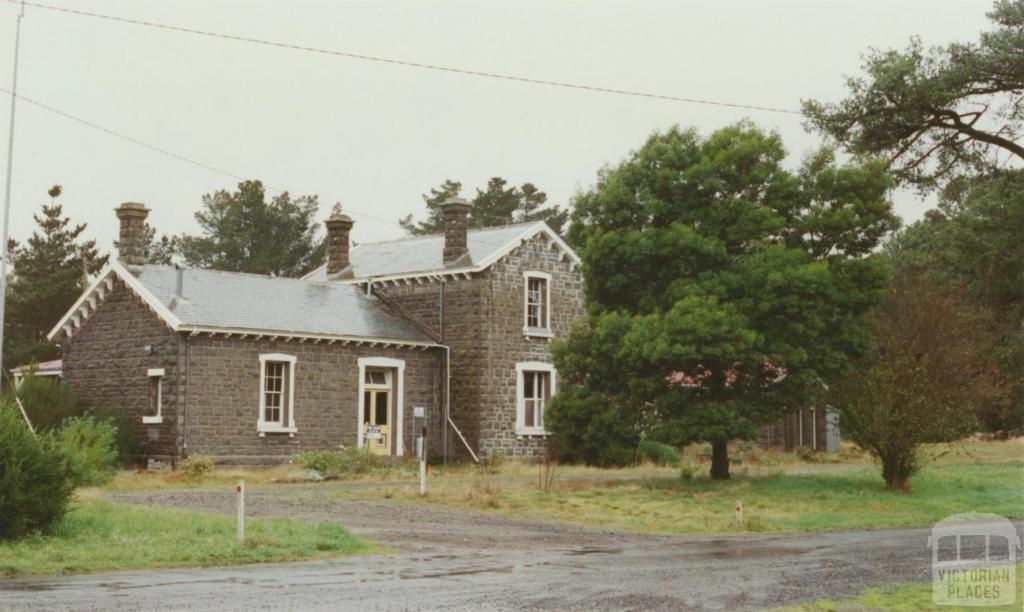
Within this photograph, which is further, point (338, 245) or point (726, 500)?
point (338, 245)

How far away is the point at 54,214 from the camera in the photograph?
6134 cm

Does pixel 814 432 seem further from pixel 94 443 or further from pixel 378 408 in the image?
pixel 94 443

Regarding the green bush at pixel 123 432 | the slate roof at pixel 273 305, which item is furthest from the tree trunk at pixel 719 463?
the green bush at pixel 123 432

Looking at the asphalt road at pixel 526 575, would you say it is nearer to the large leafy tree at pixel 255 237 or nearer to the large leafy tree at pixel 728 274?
the large leafy tree at pixel 728 274

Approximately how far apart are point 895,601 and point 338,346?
2456 centimetres

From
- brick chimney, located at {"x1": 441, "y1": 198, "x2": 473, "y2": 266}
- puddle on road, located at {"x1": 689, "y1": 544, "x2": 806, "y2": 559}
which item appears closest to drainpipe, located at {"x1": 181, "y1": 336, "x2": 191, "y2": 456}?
brick chimney, located at {"x1": 441, "y1": 198, "x2": 473, "y2": 266}

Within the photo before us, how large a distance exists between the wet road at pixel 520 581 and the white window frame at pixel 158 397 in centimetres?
1740

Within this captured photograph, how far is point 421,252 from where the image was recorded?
133ft

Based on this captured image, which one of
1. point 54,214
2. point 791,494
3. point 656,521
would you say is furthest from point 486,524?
point 54,214

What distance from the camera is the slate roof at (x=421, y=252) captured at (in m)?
38.2

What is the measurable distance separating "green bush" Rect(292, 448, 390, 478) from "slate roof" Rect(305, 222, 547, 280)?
691 cm

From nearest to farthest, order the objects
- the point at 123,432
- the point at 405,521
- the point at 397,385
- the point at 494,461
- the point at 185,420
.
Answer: the point at 405,521 → the point at 185,420 → the point at 123,432 → the point at 494,461 → the point at 397,385

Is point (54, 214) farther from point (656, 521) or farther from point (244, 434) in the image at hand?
point (656, 521)

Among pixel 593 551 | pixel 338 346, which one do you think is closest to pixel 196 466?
pixel 338 346
